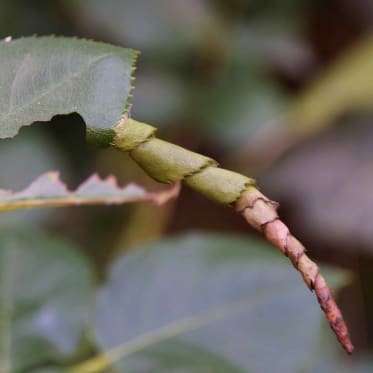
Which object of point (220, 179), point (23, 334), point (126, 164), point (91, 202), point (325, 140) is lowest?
point (126, 164)

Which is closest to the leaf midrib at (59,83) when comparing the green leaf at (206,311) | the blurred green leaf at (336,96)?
the green leaf at (206,311)

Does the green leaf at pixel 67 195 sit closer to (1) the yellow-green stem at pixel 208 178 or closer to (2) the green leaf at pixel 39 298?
(1) the yellow-green stem at pixel 208 178

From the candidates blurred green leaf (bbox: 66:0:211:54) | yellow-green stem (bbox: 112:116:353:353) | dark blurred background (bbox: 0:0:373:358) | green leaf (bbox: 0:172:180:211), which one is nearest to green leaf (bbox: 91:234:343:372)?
green leaf (bbox: 0:172:180:211)

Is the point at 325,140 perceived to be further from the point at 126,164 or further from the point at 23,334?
the point at 23,334

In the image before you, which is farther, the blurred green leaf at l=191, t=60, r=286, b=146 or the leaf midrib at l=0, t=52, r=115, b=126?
the blurred green leaf at l=191, t=60, r=286, b=146

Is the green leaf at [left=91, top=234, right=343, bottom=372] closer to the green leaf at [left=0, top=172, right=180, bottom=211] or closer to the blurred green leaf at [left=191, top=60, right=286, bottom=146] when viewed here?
the green leaf at [left=0, top=172, right=180, bottom=211]

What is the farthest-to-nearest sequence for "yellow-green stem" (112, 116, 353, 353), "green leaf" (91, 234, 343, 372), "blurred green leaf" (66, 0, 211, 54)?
1. "blurred green leaf" (66, 0, 211, 54)
2. "green leaf" (91, 234, 343, 372)
3. "yellow-green stem" (112, 116, 353, 353)

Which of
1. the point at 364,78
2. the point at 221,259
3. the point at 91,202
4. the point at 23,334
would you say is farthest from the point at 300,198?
the point at 91,202
